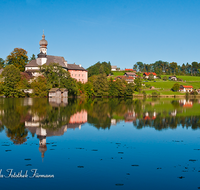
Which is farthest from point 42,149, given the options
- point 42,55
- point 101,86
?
point 42,55

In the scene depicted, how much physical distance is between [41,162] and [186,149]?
23.3ft

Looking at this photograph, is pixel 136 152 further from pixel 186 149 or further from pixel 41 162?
pixel 41 162

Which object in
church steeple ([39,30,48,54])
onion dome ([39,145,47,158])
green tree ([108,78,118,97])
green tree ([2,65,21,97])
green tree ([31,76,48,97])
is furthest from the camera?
church steeple ([39,30,48,54])

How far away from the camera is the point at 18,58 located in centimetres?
8975

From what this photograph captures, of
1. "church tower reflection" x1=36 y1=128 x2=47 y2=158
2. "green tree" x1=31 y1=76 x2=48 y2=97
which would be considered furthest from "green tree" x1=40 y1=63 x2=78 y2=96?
"church tower reflection" x1=36 y1=128 x2=47 y2=158

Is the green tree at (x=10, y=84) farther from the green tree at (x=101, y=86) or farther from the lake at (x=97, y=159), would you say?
the lake at (x=97, y=159)

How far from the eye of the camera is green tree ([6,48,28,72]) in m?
88.2

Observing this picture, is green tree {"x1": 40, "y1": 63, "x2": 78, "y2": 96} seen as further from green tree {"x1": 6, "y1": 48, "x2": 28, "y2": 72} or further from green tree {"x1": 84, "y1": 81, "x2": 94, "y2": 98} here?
green tree {"x1": 6, "y1": 48, "x2": 28, "y2": 72}

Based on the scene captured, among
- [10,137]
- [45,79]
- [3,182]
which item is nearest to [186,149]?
[3,182]

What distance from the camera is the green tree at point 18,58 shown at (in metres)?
88.2

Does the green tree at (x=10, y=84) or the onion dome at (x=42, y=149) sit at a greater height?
the green tree at (x=10, y=84)

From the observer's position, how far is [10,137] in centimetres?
1365

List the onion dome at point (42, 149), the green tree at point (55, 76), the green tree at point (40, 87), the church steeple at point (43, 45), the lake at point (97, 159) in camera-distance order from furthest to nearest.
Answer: the church steeple at point (43, 45) < the green tree at point (55, 76) < the green tree at point (40, 87) < the onion dome at point (42, 149) < the lake at point (97, 159)

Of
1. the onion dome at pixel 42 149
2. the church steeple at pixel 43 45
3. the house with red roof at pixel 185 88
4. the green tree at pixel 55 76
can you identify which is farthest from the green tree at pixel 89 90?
the onion dome at pixel 42 149
